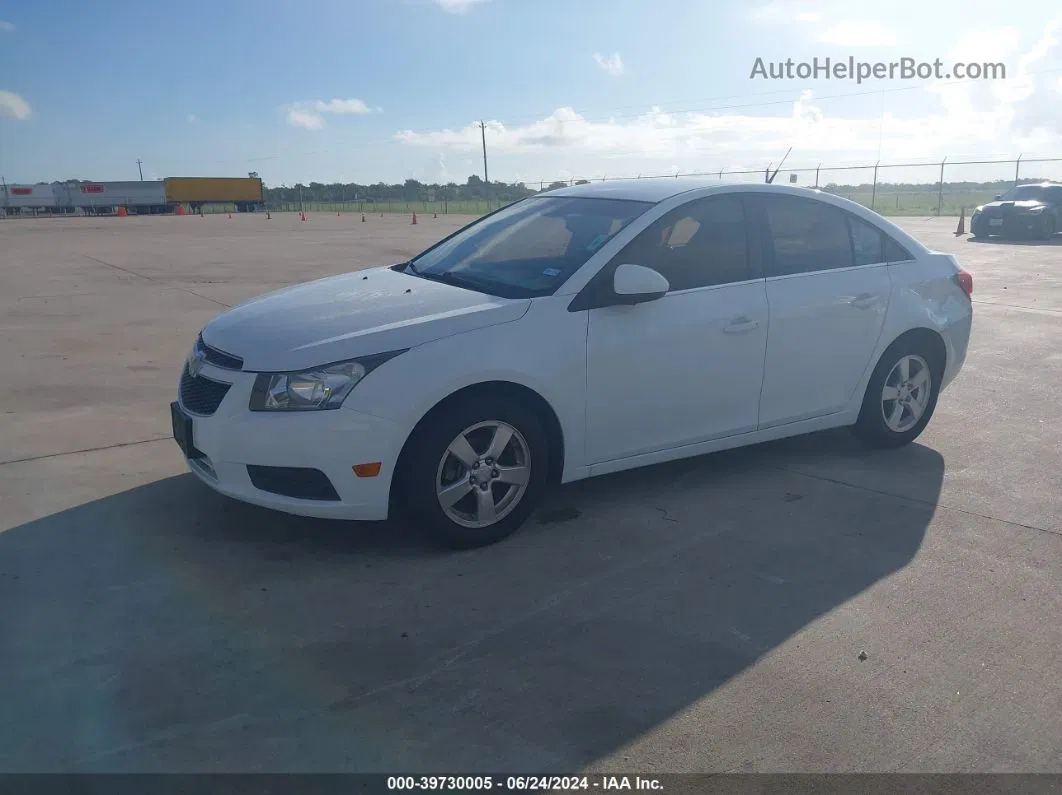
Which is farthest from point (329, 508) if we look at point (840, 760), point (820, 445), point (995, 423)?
point (995, 423)

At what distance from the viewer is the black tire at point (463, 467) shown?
4031 millimetres

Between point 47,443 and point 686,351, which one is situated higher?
point 686,351

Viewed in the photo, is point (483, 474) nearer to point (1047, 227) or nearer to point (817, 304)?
point (817, 304)

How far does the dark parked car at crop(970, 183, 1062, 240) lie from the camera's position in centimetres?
2233

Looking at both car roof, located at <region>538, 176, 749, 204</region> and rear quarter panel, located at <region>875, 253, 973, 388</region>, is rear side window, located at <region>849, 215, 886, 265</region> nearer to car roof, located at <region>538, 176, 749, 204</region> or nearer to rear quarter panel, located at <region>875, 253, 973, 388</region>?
rear quarter panel, located at <region>875, 253, 973, 388</region>

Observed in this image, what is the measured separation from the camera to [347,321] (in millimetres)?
4250

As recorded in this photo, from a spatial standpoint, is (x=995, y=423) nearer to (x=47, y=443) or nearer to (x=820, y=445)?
(x=820, y=445)

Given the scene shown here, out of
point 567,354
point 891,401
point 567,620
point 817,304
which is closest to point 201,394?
Answer: point 567,354

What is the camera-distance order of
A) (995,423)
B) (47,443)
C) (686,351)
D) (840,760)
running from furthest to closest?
(995,423), (47,443), (686,351), (840,760)

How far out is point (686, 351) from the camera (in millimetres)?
4730

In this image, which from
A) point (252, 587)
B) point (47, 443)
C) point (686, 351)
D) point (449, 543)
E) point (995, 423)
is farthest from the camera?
point (995, 423)

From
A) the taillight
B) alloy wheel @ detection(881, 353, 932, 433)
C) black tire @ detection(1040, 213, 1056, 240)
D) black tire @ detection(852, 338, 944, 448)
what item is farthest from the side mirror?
black tire @ detection(1040, 213, 1056, 240)

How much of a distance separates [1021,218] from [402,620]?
23.0 metres

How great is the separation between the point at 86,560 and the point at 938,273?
5.09 metres
